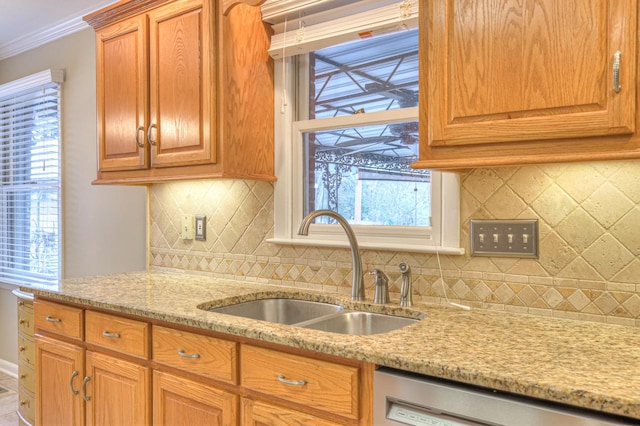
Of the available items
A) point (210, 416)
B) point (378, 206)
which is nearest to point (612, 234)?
point (378, 206)

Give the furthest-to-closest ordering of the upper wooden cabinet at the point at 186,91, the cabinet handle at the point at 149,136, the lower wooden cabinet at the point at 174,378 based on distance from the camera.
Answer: the cabinet handle at the point at 149,136 → the upper wooden cabinet at the point at 186,91 → the lower wooden cabinet at the point at 174,378

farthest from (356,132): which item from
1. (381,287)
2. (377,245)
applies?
(381,287)

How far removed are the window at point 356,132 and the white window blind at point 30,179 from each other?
201 cm

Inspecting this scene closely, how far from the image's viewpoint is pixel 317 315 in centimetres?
199

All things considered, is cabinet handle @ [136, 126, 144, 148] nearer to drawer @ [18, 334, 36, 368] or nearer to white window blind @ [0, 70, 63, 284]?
drawer @ [18, 334, 36, 368]

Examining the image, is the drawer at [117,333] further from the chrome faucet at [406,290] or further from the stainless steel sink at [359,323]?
the chrome faucet at [406,290]

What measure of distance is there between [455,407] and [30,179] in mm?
3575

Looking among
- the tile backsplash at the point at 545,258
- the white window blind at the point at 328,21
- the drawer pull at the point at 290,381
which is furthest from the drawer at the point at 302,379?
the white window blind at the point at 328,21

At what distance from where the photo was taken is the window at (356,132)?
1.90 meters

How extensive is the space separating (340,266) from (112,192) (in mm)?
1735

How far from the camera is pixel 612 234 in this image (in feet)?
4.89

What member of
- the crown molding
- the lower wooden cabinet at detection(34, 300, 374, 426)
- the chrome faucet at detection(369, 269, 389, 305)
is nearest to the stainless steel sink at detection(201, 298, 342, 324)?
Result: the chrome faucet at detection(369, 269, 389, 305)

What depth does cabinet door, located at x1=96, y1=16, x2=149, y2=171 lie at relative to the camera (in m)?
2.33

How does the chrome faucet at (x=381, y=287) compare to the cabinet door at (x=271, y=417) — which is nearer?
the cabinet door at (x=271, y=417)
